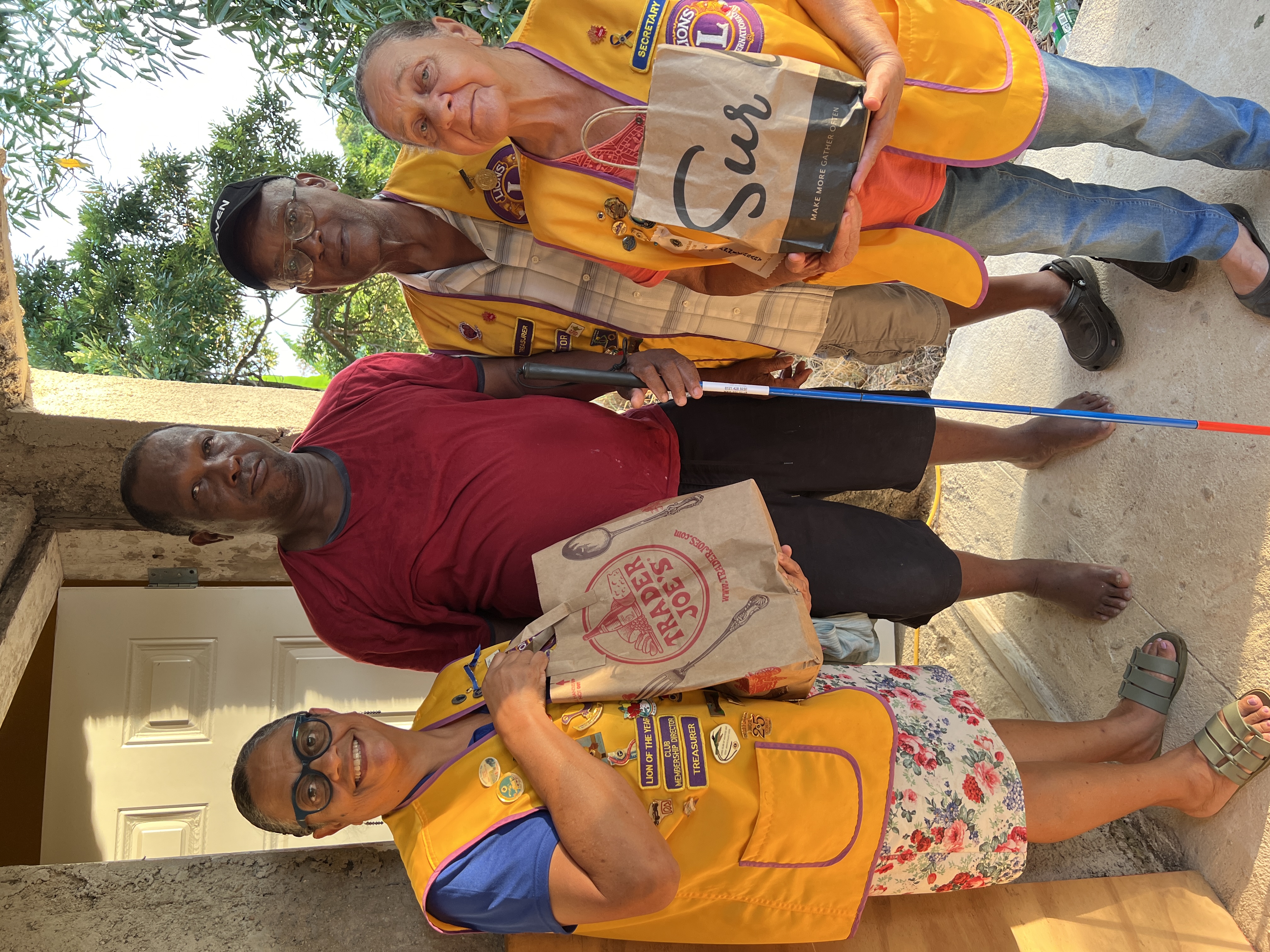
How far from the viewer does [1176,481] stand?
2.19 m

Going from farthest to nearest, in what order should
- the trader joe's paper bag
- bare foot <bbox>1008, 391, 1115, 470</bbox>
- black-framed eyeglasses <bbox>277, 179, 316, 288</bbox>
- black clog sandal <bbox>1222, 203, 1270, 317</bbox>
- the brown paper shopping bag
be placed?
bare foot <bbox>1008, 391, 1115, 470</bbox> < black clog sandal <bbox>1222, 203, 1270, 317</bbox> < black-framed eyeglasses <bbox>277, 179, 316, 288</bbox> < the trader joe's paper bag < the brown paper shopping bag

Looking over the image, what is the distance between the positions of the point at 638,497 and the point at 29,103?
10.7 feet

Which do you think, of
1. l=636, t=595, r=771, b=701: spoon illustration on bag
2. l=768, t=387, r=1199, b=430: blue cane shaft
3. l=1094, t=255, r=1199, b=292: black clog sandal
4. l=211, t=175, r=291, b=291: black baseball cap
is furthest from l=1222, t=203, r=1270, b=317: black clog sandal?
l=211, t=175, r=291, b=291: black baseball cap

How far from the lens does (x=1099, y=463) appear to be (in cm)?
246

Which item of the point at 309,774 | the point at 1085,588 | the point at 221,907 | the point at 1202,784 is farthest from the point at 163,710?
the point at 1202,784

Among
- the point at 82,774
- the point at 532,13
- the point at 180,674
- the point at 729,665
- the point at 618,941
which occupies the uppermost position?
the point at 532,13

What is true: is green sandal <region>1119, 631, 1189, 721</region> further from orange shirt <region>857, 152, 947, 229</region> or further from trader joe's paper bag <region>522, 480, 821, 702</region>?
orange shirt <region>857, 152, 947, 229</region>

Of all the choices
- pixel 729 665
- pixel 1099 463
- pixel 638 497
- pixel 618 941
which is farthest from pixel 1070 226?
pixel 618 941

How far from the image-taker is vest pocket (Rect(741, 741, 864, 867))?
158 centimetres

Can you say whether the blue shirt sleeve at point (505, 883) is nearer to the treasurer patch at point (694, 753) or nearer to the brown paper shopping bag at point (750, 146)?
the treasurer patch at point (694, 753)

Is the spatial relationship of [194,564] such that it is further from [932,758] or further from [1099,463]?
[1099,463]

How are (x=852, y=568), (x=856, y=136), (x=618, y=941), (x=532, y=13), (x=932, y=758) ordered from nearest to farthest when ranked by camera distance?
(x=856, y=136), (x=532, y=13), (x=932, y=758), (x=618, y=941), (x=852, y=568)

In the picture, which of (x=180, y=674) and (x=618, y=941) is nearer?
(x=618, y=941)

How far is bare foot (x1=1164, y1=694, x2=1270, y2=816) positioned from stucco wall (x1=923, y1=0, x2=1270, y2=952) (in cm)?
4
